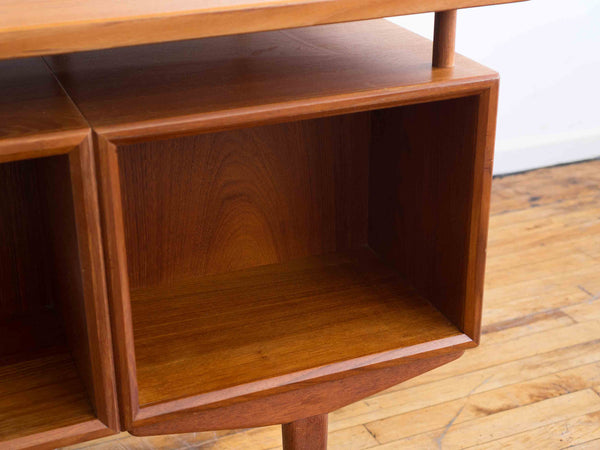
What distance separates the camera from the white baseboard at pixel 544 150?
234 cm

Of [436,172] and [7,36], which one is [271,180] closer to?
[436,172]

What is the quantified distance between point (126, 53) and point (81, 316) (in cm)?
34

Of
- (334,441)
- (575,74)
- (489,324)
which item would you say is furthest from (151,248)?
(575,74)

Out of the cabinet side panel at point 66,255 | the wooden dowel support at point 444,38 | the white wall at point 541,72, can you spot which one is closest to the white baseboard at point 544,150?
the white wall at point 541,72

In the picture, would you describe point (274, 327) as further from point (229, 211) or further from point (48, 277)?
point (48, 277)

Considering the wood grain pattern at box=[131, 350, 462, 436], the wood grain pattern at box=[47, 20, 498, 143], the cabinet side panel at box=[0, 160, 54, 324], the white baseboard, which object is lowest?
the white baseboard

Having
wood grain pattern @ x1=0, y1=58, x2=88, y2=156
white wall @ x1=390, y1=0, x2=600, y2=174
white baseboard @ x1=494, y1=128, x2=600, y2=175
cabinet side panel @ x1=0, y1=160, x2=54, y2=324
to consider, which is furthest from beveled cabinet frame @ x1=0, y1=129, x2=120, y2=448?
white baseboard @ x1=494, y1=128, x2=600, y2=175

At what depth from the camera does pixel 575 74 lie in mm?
2369

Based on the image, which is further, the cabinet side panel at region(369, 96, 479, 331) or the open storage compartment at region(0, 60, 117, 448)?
the cabinet side panel at region(369, 96, 479, 331)

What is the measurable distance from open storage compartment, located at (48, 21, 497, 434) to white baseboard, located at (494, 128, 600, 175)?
47.9 inches

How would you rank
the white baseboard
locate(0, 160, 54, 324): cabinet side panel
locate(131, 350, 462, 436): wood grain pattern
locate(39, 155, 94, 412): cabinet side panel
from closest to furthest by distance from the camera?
1. locate(39, 155, 94, 412): cabinet side panel
2. locate(131, 350, 462, 436): wood grain pattern
3. locate(0, 160, 54, 324): cabinet side panel
4. the white baseboard

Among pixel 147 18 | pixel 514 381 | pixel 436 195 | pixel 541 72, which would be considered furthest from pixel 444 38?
pixel 541 72

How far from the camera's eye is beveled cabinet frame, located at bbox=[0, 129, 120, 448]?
728 millimetres

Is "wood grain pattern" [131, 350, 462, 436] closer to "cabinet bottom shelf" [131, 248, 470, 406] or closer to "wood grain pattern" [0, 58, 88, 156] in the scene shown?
"cabinet bottom shelf" [131, 248, 470, 406]
